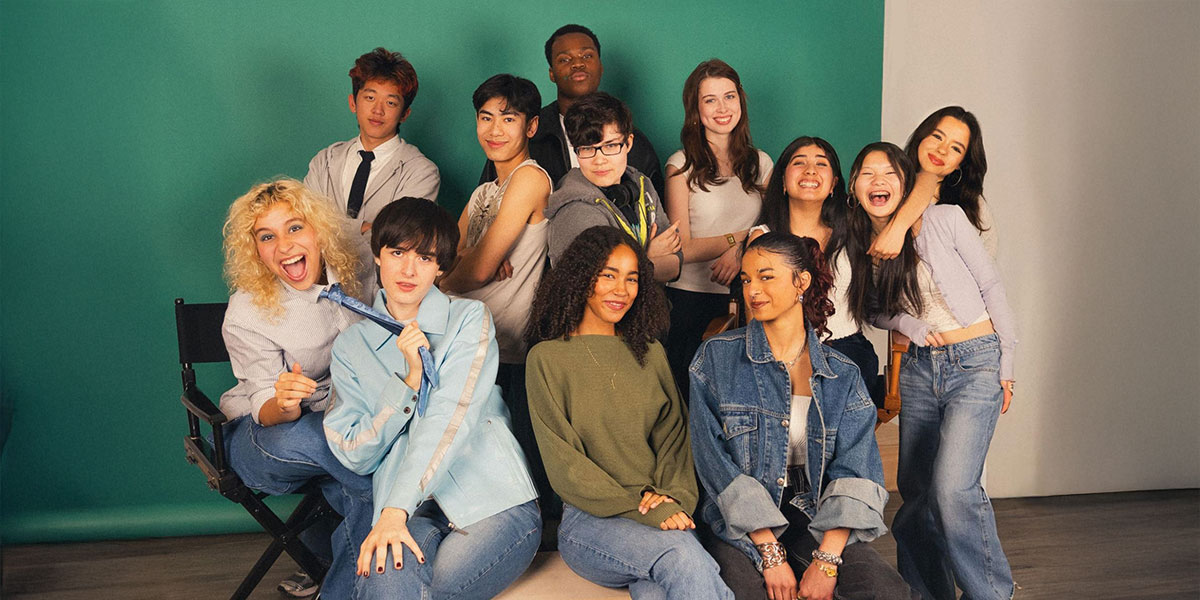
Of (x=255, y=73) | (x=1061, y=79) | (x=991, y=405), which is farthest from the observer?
(x=1061, y=79)

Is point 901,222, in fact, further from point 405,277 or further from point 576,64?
point 405,277

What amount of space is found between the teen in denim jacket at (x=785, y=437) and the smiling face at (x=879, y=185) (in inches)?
14.3

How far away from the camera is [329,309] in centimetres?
280

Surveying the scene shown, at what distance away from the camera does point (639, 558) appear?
7.43 ft

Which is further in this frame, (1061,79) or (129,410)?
(1061,79)

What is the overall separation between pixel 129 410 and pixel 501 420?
6.91 feet

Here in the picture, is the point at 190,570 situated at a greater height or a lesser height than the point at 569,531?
lesser

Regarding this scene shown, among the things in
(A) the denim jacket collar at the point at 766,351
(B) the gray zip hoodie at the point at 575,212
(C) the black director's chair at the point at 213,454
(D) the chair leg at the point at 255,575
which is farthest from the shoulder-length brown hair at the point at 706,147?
(D) the chair leg at the point at 255,575

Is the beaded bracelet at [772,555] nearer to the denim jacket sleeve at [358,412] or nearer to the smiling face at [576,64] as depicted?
the denim jacket sleeve at [358,412]

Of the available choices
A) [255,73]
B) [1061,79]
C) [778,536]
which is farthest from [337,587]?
[1061,79]

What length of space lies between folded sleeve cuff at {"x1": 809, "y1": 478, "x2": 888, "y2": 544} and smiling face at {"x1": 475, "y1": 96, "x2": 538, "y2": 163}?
143 cm

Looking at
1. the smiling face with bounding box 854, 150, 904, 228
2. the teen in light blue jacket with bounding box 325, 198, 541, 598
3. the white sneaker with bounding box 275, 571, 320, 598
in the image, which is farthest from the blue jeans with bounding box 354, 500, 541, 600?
the smiling face with bounding box 854, 150, 904, 228

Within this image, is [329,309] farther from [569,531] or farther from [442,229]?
[569,531]

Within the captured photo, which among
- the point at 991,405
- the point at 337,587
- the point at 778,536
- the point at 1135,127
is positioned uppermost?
the point at 1135,127
